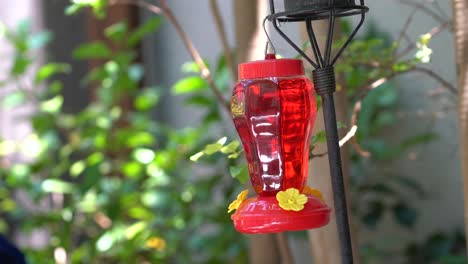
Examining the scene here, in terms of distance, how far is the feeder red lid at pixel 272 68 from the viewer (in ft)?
4.11

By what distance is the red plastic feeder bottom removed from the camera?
4.05 ft

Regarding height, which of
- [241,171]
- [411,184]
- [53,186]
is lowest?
[411,184]

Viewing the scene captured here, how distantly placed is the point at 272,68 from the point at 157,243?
1.99m

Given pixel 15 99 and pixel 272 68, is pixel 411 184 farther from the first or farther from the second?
pixel 272 68

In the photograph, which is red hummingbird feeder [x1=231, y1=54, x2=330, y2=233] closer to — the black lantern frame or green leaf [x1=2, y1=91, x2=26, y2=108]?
the black lantern frame

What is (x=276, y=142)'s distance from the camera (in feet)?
4.43

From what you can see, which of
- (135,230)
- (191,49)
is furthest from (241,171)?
(135,230)

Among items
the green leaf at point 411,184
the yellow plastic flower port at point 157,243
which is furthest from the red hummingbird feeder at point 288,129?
the yellow plastic flower port at point 157,243

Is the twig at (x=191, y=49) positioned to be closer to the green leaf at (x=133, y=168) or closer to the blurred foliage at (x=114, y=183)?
the blurred foliage at (x=114, y=183)

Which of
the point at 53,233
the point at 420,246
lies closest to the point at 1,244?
the point at 53,233

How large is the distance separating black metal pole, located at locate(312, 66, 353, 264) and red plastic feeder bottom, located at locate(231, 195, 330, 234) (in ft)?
0.09

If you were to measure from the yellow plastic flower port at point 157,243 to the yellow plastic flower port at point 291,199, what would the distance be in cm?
191

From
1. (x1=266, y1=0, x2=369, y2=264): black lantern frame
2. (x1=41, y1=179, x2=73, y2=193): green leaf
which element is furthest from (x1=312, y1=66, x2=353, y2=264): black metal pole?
(x1=41, y1=179, x2=73, y2=193): green leaf

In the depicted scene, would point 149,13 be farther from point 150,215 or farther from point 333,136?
point 333,136
